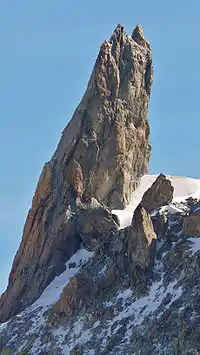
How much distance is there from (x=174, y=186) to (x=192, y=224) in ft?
69.1

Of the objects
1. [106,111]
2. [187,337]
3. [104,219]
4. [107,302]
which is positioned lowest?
[187,337]

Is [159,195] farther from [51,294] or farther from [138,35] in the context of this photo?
[138,35]

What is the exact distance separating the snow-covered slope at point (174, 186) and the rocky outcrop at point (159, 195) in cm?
169

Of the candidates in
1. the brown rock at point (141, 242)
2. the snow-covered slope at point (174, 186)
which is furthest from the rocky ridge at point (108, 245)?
the snow-covered slope at point (174, 186)

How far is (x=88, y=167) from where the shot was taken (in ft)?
571

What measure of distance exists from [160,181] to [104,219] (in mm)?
6922

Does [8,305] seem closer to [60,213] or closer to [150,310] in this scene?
[60,213]

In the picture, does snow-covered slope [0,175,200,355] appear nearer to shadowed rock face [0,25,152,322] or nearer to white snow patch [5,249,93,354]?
white snow patch [5,249,93,354]

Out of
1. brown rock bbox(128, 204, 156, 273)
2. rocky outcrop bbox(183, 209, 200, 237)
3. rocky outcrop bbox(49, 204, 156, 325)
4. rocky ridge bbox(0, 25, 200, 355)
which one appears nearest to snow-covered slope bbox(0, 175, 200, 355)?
rocky ridge bbox(0, 25, 200, 355)

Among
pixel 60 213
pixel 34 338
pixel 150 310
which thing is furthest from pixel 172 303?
pixel 60 213

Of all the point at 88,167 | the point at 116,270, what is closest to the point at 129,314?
the point at 116,270

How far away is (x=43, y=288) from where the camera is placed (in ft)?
547

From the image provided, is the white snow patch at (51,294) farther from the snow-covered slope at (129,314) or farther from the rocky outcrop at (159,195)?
the rocky outcrop at (159,195)

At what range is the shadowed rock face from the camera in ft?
557
